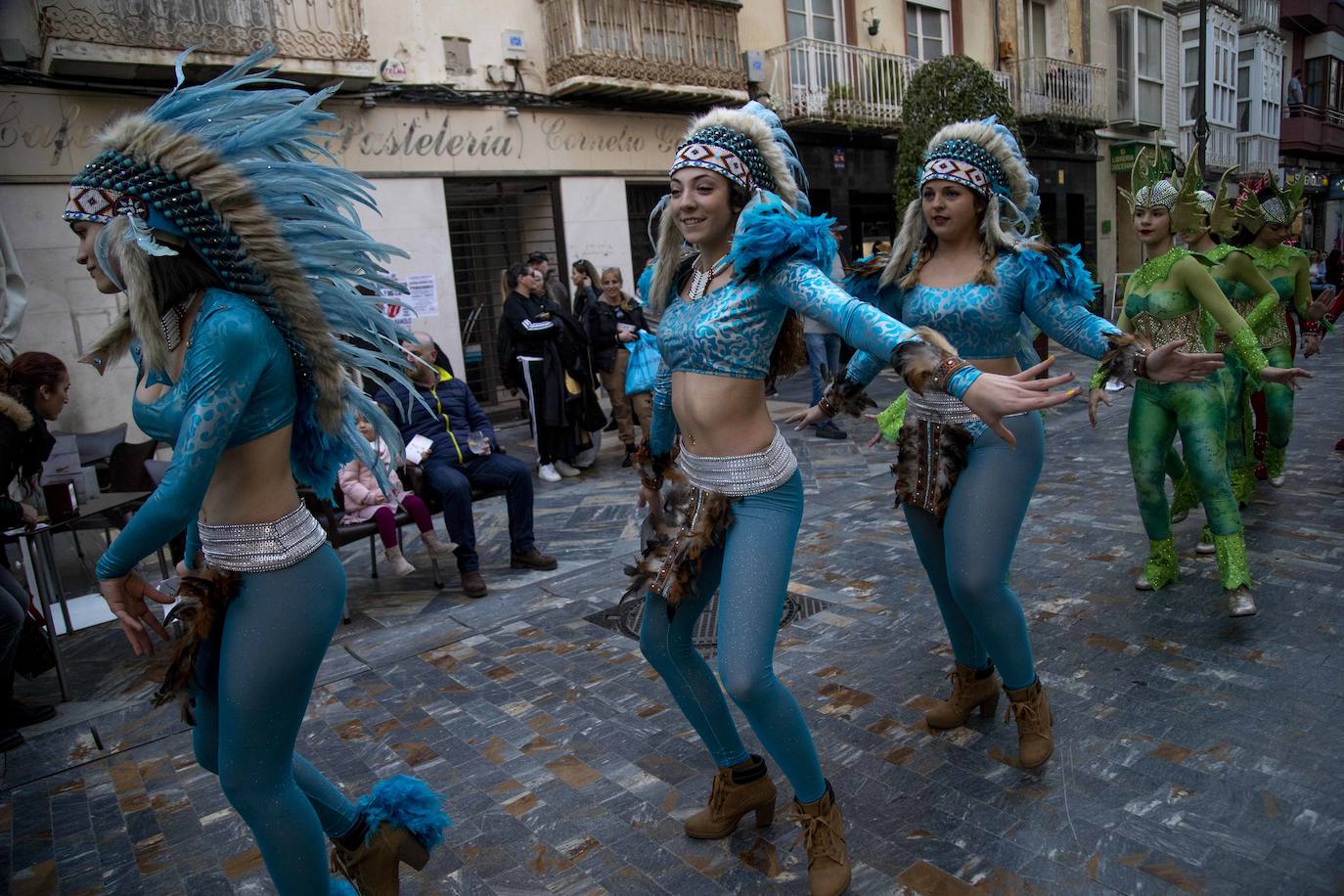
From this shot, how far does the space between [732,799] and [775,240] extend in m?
1.67

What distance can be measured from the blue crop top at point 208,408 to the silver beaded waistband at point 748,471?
3.71 feet

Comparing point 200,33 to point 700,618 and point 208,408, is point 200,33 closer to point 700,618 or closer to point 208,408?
point 700,618

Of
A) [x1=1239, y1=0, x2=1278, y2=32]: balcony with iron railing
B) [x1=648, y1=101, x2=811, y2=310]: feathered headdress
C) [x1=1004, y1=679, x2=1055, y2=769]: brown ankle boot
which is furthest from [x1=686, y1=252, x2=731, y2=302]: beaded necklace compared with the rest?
[x1=1239, y1=0, x2=1278, y2=32]: balcony with iron railing

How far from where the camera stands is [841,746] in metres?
3.34

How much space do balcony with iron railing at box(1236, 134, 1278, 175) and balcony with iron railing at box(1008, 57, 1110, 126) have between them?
8.26 m

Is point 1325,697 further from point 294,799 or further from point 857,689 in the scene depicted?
point 294,799

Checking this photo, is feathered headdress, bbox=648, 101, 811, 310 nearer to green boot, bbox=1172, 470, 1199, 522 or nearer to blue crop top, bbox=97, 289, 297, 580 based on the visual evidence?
blue crop top, bbox=97, 289, 297, 580

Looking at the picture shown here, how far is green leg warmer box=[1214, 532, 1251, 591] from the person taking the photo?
164 inches

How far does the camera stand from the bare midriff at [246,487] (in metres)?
2.20

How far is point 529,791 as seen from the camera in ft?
10.6

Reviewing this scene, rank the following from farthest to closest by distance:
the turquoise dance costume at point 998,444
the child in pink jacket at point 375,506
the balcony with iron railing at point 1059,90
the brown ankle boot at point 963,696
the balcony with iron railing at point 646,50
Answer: the balcony with iron railing at point 1059,90 < the balcony with iron railing at point 646,50 < the child in pink jacket at point 375,506 < the brown ankle boot at point 963,696 < the turquoise dance costume at point 998,444

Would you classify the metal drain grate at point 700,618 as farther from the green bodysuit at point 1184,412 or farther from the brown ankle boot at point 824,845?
the brown ankle boot at point 824,845

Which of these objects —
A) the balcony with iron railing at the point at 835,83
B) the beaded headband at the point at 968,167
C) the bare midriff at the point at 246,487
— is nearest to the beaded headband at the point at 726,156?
the beaded headband at the point at 968,167

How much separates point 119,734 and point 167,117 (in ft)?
9.76
